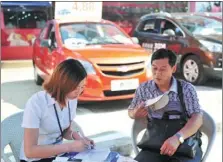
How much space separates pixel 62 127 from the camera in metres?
2.31

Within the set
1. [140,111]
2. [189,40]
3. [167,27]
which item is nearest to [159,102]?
[140,111]

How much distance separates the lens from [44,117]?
2.20 metres

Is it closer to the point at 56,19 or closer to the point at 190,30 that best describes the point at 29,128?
the point at 56,19

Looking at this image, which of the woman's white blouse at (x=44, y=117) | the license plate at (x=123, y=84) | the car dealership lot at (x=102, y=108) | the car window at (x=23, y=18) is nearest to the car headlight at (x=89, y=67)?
the license plate at (x=123, y=84)

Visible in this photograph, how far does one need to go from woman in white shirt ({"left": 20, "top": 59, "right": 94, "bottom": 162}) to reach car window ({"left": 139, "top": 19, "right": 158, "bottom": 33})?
681 cm

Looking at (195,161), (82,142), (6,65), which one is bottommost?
(6,65)

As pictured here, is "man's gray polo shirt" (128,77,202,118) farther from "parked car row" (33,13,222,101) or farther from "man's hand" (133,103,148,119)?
"parked car row" (33,13,222,101)

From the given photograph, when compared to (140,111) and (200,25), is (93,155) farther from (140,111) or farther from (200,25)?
(200,25)

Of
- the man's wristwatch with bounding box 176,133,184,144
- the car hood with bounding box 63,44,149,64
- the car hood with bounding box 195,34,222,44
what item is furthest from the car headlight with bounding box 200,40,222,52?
the man's wristwatch with bounding box 176,133,184,144

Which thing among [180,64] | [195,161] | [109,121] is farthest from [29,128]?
[180,64]

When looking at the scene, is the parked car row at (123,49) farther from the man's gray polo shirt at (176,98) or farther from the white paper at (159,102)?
the white paper at (159,102)

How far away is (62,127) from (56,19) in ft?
16.3

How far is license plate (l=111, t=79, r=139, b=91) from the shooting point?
580cm

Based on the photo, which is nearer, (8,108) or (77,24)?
(8,108)
